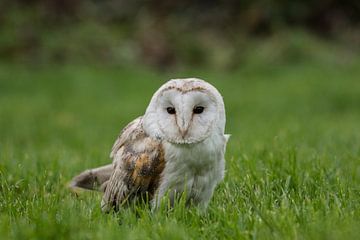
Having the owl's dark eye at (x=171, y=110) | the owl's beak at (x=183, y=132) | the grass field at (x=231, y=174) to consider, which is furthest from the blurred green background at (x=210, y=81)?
the owl's dark eye at (x=171, y=110)

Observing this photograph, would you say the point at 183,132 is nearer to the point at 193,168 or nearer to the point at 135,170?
the point at 193,168

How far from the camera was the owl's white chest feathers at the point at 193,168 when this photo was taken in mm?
3820

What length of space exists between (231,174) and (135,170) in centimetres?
135

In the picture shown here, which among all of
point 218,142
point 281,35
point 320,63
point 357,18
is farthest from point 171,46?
point 218,142

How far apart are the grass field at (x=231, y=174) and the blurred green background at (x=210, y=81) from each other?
0.05 ft

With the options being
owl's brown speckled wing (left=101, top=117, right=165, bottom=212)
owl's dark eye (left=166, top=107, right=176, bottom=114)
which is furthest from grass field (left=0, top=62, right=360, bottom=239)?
owl's dark eye (left=166, top=107, right=176, bottom=114)

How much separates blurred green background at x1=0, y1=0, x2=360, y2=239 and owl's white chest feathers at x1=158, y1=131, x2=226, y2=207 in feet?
0.49

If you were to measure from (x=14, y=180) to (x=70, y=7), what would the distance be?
58.6ft

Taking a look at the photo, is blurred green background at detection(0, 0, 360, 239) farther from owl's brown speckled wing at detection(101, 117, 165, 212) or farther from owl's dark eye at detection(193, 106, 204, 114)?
owl's dark eye at detection(193, 106, 204, 114)

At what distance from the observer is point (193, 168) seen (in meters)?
3.89

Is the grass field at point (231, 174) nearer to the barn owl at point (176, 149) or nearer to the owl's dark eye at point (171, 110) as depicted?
the barn owl at point (176, 149)

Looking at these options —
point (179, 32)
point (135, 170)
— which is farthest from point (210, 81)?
point (135, 170)

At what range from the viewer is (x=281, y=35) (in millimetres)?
20125

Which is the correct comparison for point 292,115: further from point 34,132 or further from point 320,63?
point 320,63
